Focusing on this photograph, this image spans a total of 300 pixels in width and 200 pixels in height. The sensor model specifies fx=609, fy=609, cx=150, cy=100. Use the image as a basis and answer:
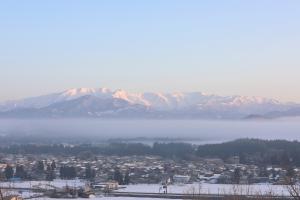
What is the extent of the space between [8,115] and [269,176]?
95684mm

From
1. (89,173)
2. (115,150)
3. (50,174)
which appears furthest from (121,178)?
(115,150)

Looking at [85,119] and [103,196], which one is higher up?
[85,119]

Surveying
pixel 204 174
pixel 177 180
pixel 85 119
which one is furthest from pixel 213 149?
pixel 85 119

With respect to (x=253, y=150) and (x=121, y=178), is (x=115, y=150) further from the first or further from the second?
(x=121, y=178)

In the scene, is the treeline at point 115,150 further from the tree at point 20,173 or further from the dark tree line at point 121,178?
the dark tree line at point 121,178

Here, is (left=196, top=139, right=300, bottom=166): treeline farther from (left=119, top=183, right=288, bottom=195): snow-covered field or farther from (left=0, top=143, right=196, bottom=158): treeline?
(left=119, top=183, right=288, bottom=195): snow-covered field

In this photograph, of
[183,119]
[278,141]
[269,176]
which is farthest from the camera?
[183,119]

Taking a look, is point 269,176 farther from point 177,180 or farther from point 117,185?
point 117,185

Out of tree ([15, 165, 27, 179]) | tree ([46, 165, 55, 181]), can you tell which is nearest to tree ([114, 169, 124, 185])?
tree ([46, 165, 55, 181])

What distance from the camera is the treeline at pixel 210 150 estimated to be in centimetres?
3086

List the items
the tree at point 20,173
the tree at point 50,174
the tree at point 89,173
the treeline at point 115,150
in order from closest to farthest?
the tree at point 50,174
the tree at point 20,173
the tree at point 89,173
the treeline at point 115,150

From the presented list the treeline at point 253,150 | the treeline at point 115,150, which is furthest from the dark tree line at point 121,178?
the treeline at point 115,150

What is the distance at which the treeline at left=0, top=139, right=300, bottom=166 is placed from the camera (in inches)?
1215

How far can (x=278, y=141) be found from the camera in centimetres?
3628
